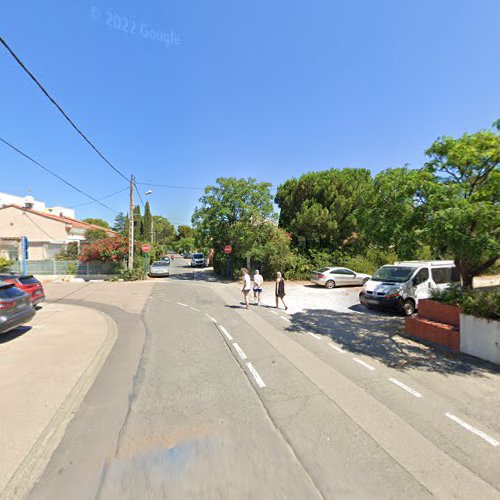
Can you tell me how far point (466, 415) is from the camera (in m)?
3.65

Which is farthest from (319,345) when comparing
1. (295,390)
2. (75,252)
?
(75,252)

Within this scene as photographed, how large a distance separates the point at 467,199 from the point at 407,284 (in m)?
4.75

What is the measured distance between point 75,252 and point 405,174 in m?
28.0

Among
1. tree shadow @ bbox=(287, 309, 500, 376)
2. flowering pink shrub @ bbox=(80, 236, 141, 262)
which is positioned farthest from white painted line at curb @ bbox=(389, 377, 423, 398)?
flowering pink shrub @ bbox=(80, 236, 141, 262)

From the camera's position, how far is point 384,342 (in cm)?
673

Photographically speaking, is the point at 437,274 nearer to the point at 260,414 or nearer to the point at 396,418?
the point at 396,418

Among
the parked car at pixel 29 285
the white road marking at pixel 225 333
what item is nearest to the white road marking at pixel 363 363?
the white road marking at pixel 225 333

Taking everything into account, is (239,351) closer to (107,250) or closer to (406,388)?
(406,388)

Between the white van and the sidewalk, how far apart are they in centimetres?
857

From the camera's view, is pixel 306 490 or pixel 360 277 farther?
pixel 360 277

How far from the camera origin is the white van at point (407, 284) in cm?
955

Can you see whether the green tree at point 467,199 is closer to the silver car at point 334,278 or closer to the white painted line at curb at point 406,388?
the white painted line at curb at point 406,388

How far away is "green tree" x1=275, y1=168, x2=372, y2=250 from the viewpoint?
21.8m

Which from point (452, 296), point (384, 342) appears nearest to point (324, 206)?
point (452, 296)
